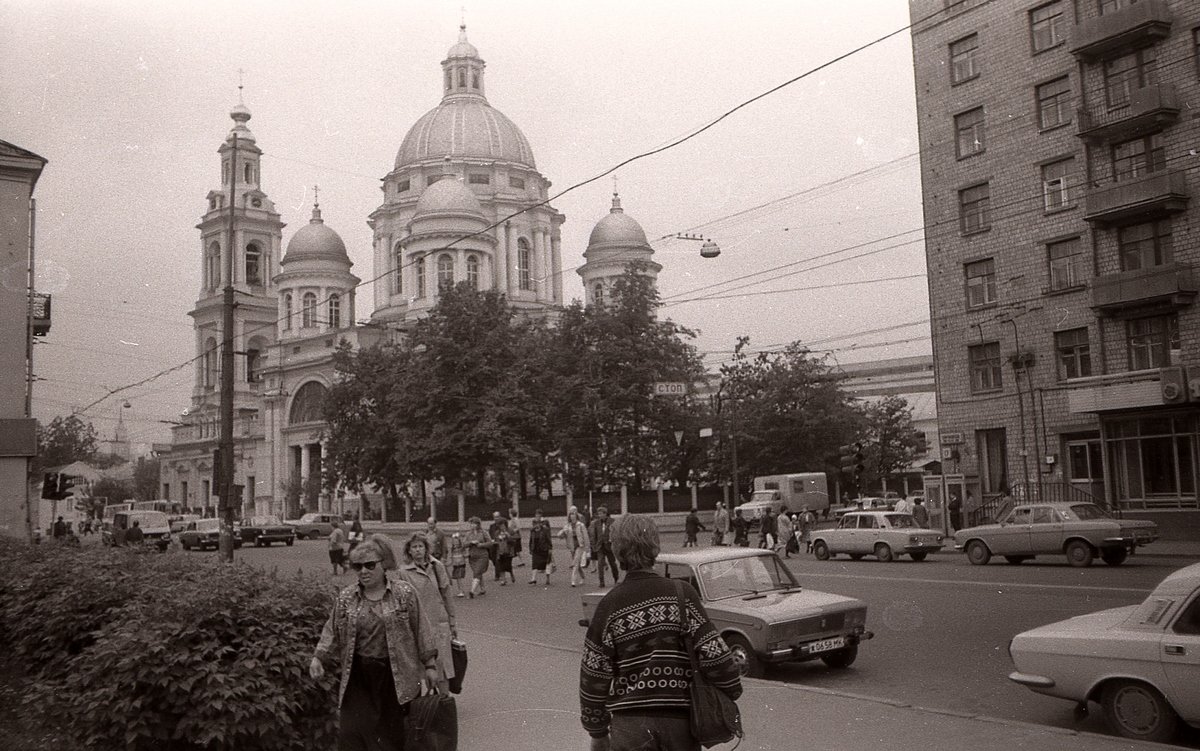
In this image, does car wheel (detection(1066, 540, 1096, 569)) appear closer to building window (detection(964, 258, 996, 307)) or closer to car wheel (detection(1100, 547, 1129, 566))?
car wheel (detection(1100, 547, 1129, 566))

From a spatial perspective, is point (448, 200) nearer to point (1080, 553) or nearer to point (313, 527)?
point (313, 527)

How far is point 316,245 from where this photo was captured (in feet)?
307

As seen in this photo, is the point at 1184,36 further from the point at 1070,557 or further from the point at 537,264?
the point at 537,264

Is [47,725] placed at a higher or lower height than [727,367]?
lower

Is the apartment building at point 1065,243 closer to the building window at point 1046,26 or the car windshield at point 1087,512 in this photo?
the building window at point 1046,26

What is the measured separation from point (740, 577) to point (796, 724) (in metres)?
3.32

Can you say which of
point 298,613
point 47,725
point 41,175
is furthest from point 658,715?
point 41,175

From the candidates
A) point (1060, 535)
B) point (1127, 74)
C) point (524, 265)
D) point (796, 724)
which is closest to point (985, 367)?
point (1127, 74)

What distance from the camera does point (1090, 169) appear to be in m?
32.9

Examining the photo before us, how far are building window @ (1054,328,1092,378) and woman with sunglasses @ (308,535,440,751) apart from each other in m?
31.2

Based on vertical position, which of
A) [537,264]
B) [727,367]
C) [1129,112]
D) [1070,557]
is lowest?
[1070,557]

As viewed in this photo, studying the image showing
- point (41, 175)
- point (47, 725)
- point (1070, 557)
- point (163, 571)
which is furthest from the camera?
point (41, 175)

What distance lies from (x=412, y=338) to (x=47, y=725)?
52100mm

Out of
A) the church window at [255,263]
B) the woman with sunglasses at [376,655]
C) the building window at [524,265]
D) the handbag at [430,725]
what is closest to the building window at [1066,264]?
the woman with sunglasses at [376,655]
